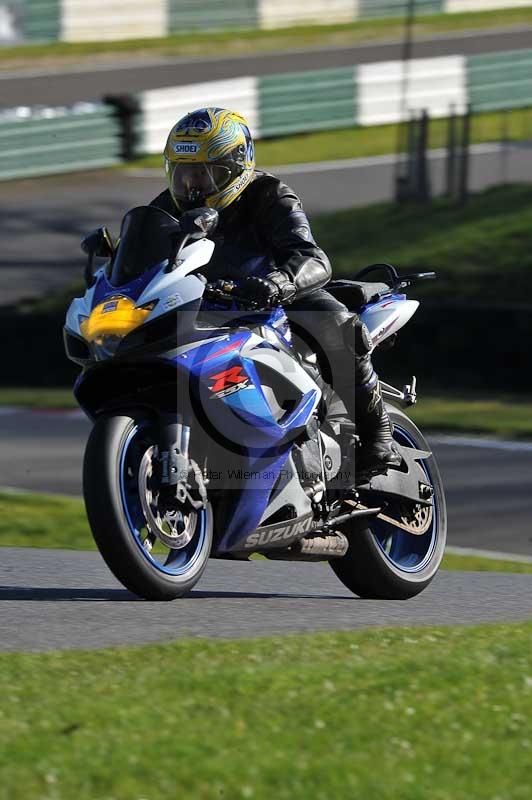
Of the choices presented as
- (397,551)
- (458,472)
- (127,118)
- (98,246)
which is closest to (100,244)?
(98,246)

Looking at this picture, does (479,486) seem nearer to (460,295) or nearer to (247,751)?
(460,295)

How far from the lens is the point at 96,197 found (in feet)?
81.3

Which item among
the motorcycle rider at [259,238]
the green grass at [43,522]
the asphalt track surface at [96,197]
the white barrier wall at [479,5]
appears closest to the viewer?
the motorcycle rider at [259,238]

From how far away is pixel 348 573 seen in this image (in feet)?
22.9

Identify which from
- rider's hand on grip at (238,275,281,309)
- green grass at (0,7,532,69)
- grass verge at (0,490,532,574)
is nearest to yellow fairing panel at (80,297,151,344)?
rider's hand on grip at (238,275,281,309)

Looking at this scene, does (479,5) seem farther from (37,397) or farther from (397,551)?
(397,551)

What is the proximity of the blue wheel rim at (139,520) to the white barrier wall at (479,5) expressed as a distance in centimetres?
3594

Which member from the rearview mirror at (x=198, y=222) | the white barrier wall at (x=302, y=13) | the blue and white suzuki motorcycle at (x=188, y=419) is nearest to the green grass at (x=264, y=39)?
the white barrier wall at (x=302, y=13)

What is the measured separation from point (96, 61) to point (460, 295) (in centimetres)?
1743

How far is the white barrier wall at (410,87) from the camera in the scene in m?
29.2

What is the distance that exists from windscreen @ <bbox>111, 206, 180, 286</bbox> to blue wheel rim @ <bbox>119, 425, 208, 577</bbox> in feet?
1.84

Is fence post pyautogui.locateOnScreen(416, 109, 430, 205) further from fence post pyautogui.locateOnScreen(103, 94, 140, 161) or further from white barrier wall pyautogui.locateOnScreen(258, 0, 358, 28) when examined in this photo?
white barrier wall pyautogui.locateOnScreen(258, 0, 358, 28)

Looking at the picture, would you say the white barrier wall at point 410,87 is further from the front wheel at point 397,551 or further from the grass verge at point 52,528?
the front wheel at point 397,551

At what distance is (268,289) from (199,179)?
582mm
